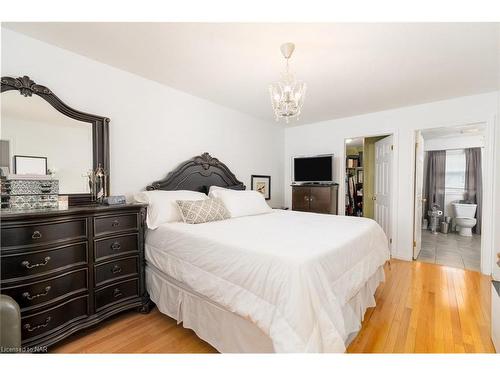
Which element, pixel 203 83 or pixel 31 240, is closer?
pixel 31 240

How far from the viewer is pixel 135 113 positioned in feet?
8.22

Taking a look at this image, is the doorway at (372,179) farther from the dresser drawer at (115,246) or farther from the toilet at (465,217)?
the dresser drawer at (115,246)

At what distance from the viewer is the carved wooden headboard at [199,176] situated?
2768 mm

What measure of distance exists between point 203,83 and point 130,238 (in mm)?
1872

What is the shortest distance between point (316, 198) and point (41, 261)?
362 cm

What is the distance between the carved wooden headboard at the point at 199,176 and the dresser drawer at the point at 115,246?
2.51ft

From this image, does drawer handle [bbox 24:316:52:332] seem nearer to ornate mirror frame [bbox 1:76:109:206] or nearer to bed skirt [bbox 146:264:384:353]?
bed skirt [bbox 146:264:384:353]

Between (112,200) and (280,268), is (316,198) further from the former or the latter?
(112,200)

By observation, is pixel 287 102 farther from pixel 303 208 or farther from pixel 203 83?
pixel 303 208

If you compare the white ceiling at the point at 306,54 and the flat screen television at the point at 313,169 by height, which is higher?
the white ceiling at the point at 306,54

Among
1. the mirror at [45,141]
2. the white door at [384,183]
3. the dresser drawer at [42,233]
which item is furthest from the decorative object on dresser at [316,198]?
→ the dresser drawer at [42,233]
